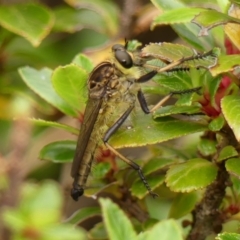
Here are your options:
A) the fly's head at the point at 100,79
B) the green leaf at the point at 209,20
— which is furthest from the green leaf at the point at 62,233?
the green leaf at the point at 209,20

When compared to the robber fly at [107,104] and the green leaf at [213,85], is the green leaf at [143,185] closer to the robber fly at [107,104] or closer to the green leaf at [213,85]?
the robber fly at [107,104]

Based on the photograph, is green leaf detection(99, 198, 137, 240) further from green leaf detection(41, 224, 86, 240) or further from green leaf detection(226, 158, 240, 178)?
green leaf detection(41, 224, 86, 240)

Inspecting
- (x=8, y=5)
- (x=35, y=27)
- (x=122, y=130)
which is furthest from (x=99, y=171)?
(x=8, y=5)

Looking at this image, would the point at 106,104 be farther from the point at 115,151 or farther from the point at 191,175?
the point at 191,175

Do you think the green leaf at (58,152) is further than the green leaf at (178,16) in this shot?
Yes

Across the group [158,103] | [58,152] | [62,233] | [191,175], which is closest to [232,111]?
[191,175]

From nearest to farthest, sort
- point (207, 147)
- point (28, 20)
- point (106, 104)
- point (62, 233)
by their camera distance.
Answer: point (207, 147), point (62, 233), point (106, 104), point (28, 20)
